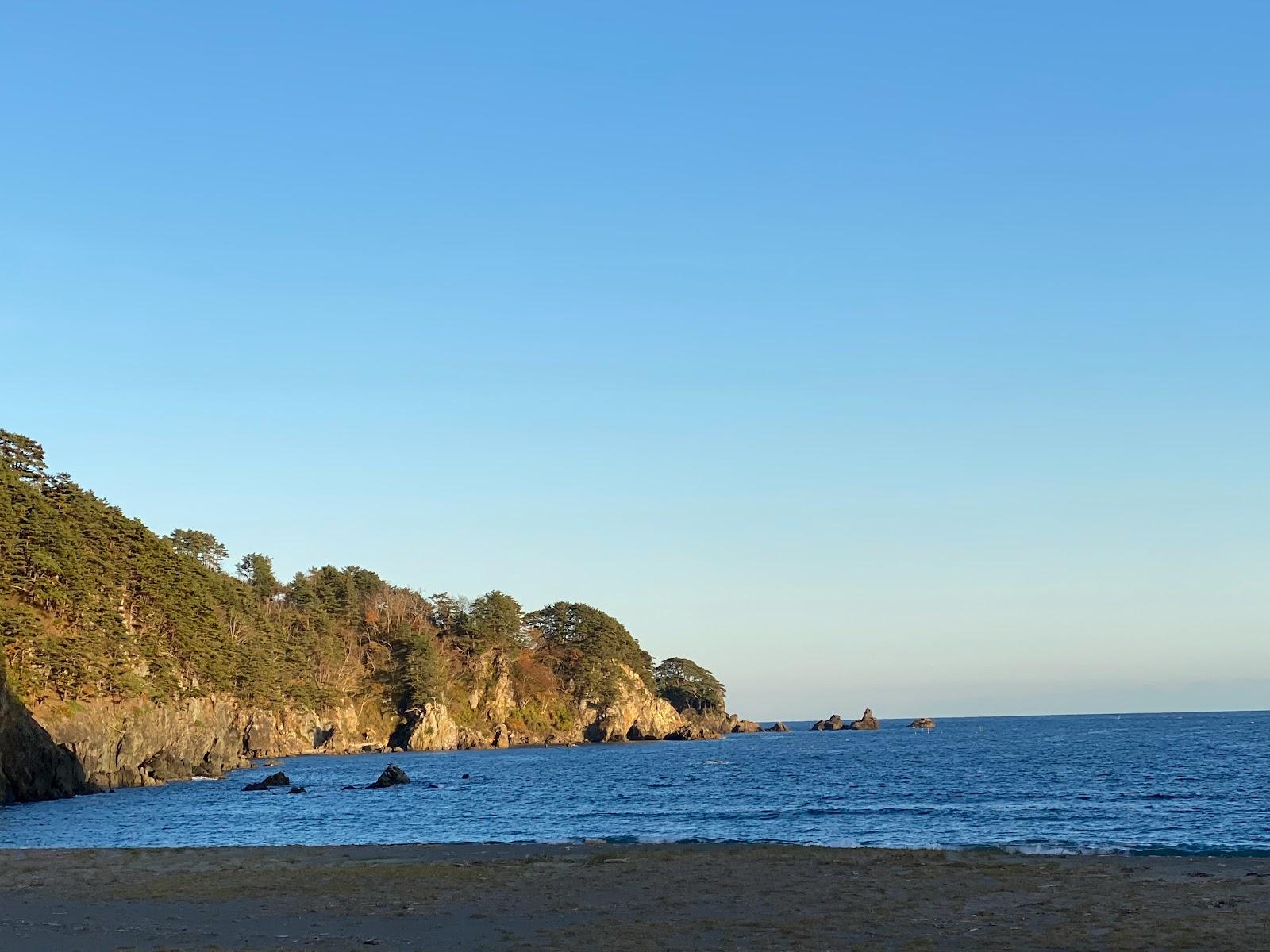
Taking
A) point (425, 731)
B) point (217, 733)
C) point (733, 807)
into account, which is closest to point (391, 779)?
point (733, 807)

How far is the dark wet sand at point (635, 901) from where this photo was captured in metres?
19.8

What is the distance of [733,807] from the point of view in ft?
220

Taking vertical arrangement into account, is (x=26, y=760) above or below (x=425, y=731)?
above

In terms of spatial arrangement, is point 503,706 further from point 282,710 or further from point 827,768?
point 827,768

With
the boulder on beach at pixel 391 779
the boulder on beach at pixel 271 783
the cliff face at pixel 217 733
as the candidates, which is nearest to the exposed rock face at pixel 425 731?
the cliff face at pixel 217 733

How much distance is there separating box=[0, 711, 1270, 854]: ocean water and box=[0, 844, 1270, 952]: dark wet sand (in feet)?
33.1

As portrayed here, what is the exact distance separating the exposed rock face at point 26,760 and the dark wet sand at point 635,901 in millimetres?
32348

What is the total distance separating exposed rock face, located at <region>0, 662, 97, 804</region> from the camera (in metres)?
64.6

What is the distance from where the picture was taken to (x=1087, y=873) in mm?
29875

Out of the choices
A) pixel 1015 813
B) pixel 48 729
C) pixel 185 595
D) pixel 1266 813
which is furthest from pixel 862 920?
pixel 185 595

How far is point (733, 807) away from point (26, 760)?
44636 mm

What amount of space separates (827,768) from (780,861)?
83077 millimetres

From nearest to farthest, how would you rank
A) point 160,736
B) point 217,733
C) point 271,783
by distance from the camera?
point 271,783 → point 160,736 → point 217,733

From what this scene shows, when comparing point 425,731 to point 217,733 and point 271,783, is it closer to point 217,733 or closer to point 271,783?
point 217,733
